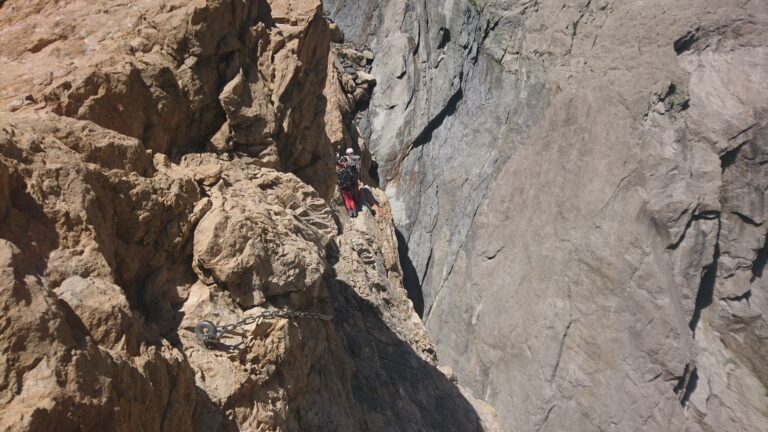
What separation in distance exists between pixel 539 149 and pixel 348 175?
668 centimetres

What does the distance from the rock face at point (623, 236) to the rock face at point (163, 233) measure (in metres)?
8.58

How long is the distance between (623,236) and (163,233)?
46.7 feet

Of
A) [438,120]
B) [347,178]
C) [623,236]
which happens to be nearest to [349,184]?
[347,178]

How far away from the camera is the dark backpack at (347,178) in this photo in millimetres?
15430

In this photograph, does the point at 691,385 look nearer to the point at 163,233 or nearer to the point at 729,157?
the point at 729,157

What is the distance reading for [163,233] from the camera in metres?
5.44

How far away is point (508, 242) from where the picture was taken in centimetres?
1838

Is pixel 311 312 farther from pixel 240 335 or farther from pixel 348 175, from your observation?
pixel 348 175

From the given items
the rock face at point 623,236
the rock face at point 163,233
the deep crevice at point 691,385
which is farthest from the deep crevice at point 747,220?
the rock face at point 163,233

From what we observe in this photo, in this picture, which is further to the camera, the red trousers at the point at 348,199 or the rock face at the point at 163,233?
the red trousers at the point at 348,199

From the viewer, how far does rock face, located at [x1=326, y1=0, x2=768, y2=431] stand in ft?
53.3

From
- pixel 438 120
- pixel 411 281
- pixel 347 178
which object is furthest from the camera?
pixel 438 120

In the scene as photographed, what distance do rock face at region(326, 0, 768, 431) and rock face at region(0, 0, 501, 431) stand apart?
8.58 meters

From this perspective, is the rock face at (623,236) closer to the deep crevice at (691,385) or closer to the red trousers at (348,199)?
the deep crevice at (691,385)
